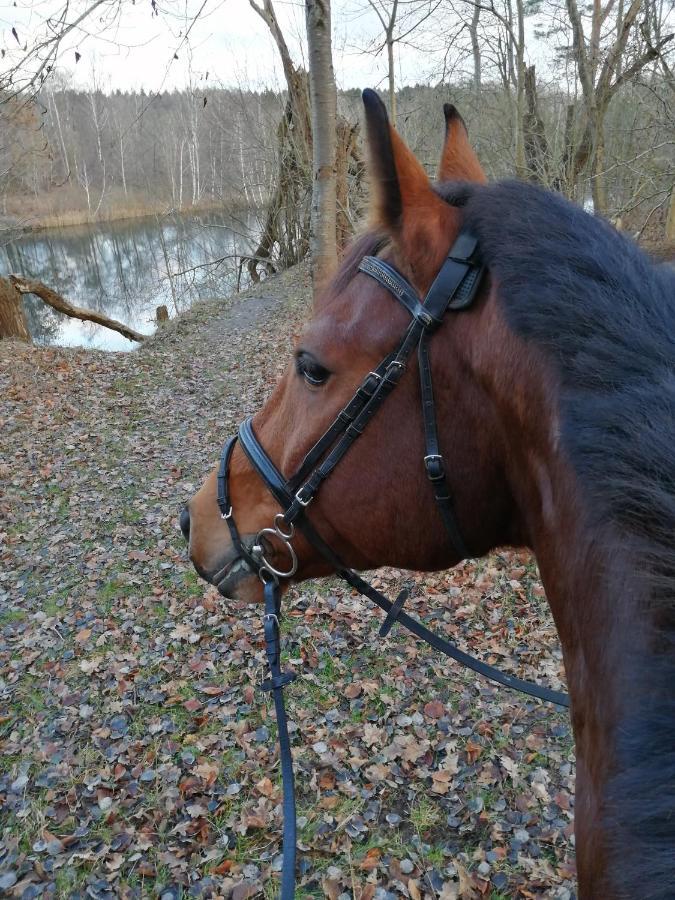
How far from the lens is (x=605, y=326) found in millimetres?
1194

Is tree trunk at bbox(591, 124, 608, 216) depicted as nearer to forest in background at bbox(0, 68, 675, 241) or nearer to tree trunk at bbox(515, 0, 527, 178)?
forest in background at bbox(0, 68, 675, 241)

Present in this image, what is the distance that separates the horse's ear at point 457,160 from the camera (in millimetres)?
1892

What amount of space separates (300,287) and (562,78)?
32.9 ft

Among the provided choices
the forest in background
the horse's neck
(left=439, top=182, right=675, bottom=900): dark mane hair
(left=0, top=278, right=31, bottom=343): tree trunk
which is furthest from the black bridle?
(left=0, top=278, right=31, bottom=343): tree trunk

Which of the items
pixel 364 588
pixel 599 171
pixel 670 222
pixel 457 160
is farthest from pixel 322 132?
pixel 670 222

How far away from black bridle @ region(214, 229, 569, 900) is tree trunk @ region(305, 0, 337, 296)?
4.98 metres

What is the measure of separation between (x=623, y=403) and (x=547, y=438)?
187 mm

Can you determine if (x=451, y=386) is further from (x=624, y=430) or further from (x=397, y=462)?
(x=624, y=430)

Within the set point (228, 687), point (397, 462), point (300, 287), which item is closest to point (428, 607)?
point (228, 687)

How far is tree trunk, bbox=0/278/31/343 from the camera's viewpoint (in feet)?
53.4

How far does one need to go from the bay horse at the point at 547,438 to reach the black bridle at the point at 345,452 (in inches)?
1.1

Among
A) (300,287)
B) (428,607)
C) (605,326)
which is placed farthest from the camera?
(300,287)

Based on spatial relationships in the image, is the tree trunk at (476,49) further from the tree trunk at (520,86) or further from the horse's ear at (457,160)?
the horse's ear at (457,160)

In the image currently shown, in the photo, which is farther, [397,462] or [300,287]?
[300,287]
